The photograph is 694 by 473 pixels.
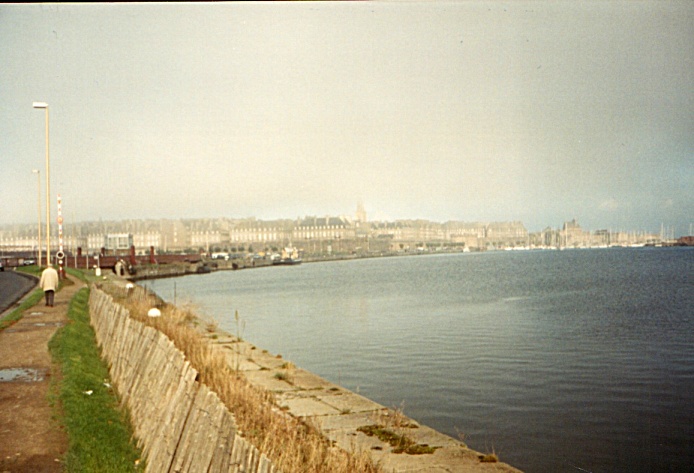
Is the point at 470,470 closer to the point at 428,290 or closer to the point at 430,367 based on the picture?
the point at 430,367

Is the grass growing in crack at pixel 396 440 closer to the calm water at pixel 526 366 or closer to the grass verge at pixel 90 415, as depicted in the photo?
the calm water at pixel 526 366

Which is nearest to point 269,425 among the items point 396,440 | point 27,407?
point 396,440

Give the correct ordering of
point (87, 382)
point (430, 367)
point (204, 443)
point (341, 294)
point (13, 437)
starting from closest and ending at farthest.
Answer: point (204, 443) → point (13, 437) → point (87, 382) → point (430, 367) → point (341, 294)

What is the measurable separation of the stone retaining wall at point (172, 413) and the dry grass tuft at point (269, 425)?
47 cm

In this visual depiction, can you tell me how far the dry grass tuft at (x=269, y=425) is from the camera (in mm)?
5570

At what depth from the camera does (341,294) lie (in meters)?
48.1

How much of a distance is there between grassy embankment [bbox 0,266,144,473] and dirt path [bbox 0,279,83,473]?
0.14 meters

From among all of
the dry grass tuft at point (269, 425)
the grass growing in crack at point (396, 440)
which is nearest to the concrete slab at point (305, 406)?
the dry grass tuft at point (269, 425)

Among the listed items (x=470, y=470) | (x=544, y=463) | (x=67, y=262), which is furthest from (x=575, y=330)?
(x=67, y=262)

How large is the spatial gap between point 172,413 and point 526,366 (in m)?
13.0

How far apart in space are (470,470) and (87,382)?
19.5 feet

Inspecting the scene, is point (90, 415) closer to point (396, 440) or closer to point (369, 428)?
point (369, 428)

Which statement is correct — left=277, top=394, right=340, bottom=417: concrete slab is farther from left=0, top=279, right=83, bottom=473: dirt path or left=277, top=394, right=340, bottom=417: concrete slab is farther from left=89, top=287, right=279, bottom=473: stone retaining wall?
left=0, top=279, right=83, bottom=473: dirt path

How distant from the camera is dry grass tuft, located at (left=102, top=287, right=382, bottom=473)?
5.57 m
